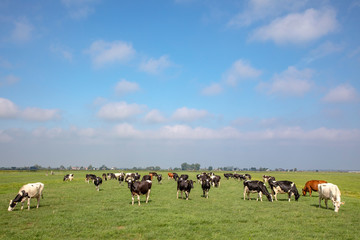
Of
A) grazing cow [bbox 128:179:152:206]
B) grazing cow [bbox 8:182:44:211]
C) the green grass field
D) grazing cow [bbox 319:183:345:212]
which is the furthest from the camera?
grazing cow [bbox 128:179:152:206]

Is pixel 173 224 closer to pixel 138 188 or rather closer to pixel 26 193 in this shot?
pixel 138 188

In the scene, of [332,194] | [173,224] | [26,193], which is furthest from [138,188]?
[332,194]

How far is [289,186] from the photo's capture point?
24.2 m

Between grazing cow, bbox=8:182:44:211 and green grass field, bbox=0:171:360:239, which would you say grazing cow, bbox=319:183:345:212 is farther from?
grazing cow, bbox=8:182:44:211

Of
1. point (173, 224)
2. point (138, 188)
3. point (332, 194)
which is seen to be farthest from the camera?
point (138, 188)

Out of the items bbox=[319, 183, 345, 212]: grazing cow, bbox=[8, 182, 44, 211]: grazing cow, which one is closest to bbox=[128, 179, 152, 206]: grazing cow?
bbox=[8, 182, 44, 211]: grazing cow

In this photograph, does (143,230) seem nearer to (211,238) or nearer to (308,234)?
(211,238)

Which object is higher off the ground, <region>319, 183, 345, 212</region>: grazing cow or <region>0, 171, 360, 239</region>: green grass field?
<region>319, 183, 345, 212</region>: grazing cow

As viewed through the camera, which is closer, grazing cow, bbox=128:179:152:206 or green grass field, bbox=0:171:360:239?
green grass field, bbox=0:171:360:239

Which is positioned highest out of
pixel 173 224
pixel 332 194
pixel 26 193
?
pixel 26 193

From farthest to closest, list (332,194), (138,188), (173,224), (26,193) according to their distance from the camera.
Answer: (138,188)
(332,194)
(26,193)
(173,224)

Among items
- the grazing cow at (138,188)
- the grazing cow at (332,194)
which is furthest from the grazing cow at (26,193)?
the grazing cow at (332,194)

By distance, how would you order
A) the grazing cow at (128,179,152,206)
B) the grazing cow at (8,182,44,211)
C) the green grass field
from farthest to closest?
the grazing cow at (128,179,152,206) < the grazing cow at (8,182,44,211) < the green grass field

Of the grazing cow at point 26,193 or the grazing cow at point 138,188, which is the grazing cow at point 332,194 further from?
the grazing cow at point 26,193
